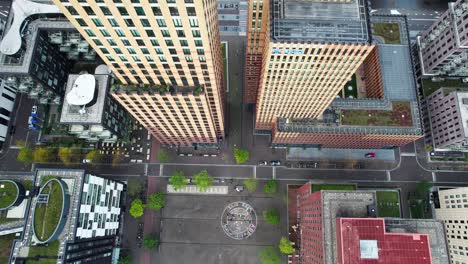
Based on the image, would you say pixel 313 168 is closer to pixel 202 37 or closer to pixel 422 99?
pixel 422 99

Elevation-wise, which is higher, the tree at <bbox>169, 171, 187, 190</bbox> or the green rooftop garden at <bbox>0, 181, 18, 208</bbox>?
the tree at <bbox>169, 171, 187, 190</bbox>

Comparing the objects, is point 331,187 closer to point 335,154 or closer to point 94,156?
point 335,154

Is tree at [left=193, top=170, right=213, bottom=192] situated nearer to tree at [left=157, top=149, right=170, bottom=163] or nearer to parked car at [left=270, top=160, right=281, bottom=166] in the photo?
tree at [left=157, top=149, right=170, bottom=163]

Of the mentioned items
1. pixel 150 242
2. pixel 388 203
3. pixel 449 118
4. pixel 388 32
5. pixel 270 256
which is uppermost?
pixel 388 32

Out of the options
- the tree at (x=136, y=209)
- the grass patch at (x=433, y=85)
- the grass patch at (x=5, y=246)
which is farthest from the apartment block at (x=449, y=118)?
the grass patch at (x=5, y=246)

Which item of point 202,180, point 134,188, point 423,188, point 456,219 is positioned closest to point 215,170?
point 202,180

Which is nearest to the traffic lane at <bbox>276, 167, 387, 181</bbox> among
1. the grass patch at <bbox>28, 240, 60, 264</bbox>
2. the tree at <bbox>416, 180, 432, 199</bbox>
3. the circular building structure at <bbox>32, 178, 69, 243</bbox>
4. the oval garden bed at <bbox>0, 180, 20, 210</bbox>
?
the tree at <bbox>416, 180, 432, 199</bbox>
